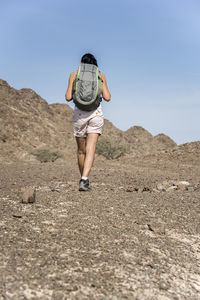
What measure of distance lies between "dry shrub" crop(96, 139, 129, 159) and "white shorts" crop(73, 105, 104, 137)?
42.8 feet

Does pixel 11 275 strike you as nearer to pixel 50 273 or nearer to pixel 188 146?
pixel 50 273

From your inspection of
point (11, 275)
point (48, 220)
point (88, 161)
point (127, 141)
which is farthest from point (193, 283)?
point (127, 141)

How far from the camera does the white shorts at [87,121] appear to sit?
4500mm

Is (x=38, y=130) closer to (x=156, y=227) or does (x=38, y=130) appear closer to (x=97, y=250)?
(x=156, y=227)

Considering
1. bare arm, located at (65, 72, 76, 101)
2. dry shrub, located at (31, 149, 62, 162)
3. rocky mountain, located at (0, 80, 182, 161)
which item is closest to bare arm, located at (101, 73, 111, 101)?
bare arm, located at (65, 72, 76, 101)

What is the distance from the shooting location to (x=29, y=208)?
3369 millimetres

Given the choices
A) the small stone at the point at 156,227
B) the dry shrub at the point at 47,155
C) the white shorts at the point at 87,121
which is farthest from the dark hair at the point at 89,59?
the dry shrub at the point at 47,155

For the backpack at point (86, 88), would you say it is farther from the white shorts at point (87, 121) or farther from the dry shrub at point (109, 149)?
the dry shrub at point (109, 149)

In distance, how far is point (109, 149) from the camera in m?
17.7

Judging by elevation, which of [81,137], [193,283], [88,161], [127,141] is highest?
[127,141]

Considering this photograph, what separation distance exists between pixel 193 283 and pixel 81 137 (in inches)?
117

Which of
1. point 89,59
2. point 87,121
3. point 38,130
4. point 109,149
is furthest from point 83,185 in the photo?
point 38,130

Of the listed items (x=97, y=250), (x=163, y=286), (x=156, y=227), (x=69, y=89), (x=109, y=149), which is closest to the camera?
(x=163, y=286)

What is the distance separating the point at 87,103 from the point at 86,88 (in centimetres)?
20
